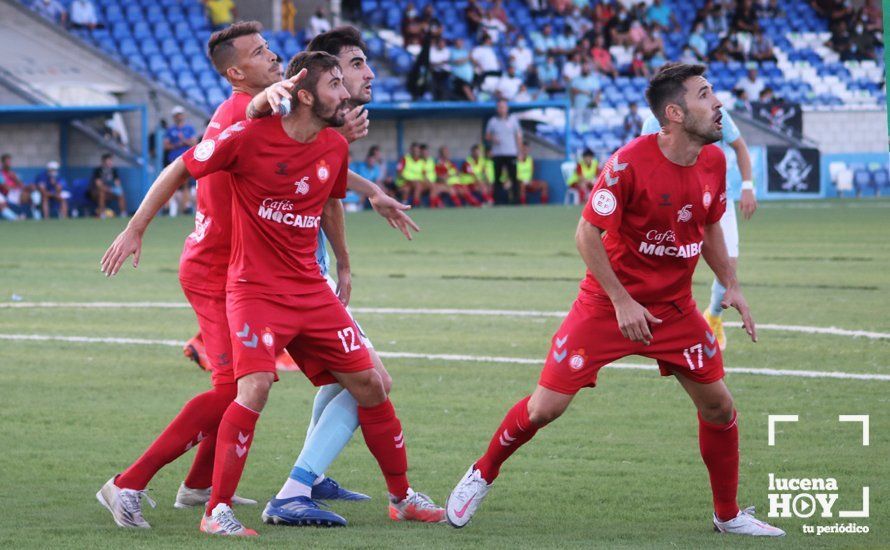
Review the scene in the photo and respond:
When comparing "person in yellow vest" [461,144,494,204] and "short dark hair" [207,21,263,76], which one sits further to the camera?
"person in yellow vest" [461,144,494,204]

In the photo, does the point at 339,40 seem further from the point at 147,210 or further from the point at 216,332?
the point at 216,332

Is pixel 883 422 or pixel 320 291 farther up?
pixel 320 291

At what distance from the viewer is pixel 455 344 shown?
11445mm

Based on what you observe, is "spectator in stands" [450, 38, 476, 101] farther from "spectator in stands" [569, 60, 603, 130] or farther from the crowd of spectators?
the crowd of spectators

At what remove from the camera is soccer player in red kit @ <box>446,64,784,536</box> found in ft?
18.9

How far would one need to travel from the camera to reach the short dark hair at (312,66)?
19.2 feet

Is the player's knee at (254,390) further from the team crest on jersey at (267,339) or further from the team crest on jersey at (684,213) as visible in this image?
the team crest on jersey at (684,213)

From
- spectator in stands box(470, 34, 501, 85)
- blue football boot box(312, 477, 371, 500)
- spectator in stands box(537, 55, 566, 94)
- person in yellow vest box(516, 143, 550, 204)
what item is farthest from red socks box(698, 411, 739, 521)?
spectator in stands box(537, 55, 566, 94)

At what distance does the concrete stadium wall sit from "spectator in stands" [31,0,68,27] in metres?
20.4

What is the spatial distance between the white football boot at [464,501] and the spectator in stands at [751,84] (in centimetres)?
3883

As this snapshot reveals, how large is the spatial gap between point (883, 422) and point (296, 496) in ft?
11.6

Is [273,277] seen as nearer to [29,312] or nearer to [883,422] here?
[883,422]

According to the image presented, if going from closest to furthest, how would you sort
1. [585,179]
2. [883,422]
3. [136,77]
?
[883,422]
[136,77]
[585,179]

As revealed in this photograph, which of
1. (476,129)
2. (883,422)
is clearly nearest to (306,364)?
(883,422)
